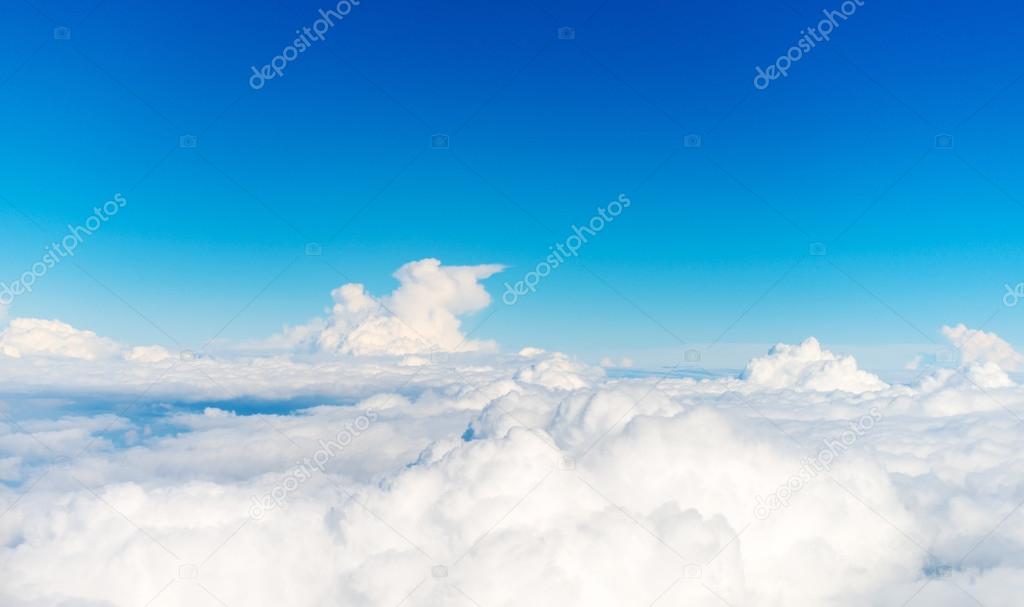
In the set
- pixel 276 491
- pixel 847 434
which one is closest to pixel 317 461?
pixel 276 491

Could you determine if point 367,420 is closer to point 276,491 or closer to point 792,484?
point 276,491

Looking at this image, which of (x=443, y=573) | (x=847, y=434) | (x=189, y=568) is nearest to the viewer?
(x=443, y=573)

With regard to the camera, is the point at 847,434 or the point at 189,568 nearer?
the point at 189,568

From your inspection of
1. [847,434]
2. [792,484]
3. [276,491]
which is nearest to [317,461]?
[276,491]

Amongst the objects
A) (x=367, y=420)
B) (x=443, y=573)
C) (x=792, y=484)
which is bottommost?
(x=443, y=573)

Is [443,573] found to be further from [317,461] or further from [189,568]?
[189,568]

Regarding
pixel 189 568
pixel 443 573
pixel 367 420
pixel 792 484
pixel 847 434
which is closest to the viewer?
pixel 443 573

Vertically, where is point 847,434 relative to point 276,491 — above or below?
above

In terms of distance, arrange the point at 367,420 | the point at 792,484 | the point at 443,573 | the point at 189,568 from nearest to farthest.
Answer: the point at 443,573, the point at 189,568, the point at 367,420, the point at 792,484

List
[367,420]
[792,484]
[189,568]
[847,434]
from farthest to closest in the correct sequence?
1. [847,434]
2. [792,484]
3. [367,420]
4. [189,568]
